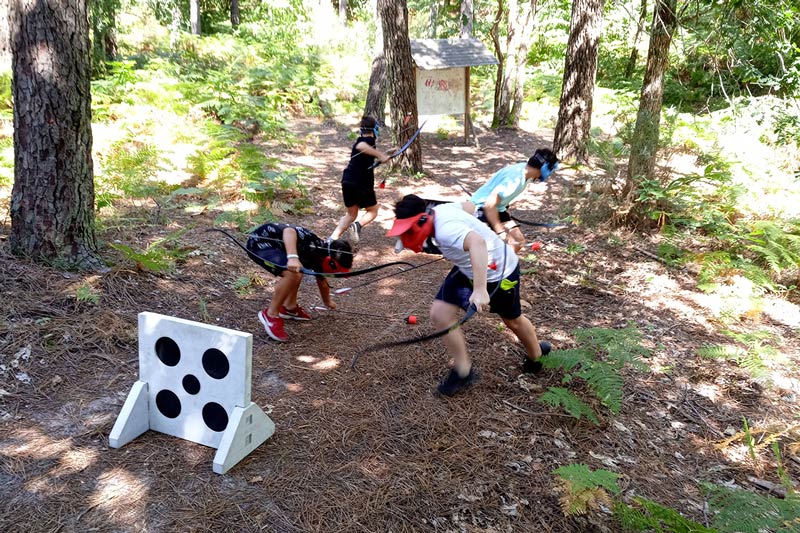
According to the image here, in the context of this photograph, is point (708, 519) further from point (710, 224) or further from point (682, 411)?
point (710, 224)

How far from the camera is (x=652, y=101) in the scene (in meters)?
8.50

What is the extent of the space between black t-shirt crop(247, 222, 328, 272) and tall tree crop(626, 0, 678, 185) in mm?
5236

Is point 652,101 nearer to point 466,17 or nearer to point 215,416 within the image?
point 215,416

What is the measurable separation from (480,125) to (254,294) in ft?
45.2

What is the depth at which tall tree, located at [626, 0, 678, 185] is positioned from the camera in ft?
25.7

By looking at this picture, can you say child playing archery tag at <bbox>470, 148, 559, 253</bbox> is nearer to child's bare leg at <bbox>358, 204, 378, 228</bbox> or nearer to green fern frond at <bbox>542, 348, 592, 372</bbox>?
green fern frond at <bbox>542, 348, 592, 372</bbox>

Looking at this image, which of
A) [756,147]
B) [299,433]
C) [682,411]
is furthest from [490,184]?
[756,147]

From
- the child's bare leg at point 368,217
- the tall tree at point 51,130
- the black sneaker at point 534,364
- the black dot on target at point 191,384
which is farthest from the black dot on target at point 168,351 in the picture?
the child's bare leg at point 368,217

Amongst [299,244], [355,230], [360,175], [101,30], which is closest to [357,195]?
[360,175]

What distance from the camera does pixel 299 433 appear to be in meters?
3.65

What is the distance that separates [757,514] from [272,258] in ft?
12.7

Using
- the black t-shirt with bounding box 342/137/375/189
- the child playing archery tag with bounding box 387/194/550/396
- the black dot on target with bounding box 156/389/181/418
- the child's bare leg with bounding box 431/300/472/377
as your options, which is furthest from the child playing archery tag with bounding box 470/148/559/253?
the black dot on target with bounding box 156/389/181/418

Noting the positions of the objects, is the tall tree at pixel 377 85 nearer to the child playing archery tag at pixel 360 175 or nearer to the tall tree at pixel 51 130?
the child playing archery tag at pixel 360 175

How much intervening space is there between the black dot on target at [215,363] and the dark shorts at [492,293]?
5.30 feet
